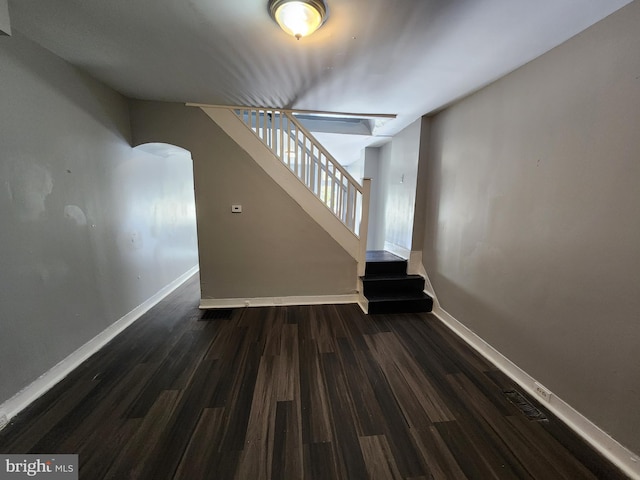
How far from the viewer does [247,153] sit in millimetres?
2863

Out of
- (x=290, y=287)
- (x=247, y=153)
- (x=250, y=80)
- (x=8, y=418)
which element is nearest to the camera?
(x=8, y=418)

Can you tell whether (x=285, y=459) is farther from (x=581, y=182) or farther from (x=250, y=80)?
(x=250, y=80)

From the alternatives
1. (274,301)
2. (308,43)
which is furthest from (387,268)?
(308,43)

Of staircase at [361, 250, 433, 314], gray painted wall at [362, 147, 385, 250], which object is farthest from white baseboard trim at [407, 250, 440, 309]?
gray painted wall at [362, 147, 385, 250]

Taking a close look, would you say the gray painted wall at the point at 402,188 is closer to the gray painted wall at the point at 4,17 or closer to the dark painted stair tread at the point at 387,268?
the dark painted stair tread at the point at 387,268

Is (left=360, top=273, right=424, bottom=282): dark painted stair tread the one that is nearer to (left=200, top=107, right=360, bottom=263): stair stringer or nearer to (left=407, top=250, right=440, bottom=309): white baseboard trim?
(left=407, top=250, right=440, bottom=309): white baseboard trim

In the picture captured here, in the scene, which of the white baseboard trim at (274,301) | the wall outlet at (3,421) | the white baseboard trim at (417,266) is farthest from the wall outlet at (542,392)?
the wall outlet at (3,421)

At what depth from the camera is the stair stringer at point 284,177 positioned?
9.19ft

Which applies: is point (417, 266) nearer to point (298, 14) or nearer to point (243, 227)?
point (243, 227)

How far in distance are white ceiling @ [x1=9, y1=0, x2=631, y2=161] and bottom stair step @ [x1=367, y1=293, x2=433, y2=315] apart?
2.26m

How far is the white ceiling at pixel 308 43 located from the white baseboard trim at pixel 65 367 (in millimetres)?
2297

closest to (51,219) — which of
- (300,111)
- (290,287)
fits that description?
(290,287)

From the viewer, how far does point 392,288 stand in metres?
3.19

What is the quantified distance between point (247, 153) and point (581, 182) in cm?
292
